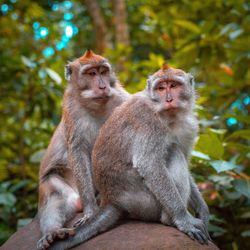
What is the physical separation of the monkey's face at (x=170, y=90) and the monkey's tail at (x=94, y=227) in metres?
1.23

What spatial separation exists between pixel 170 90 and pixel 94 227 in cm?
169

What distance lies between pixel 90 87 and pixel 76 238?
222 cm

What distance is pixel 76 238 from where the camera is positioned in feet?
16.4

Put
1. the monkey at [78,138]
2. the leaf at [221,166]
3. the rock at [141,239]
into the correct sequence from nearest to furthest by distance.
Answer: the rock at [141,239] < the leaf at [221,166] < the monkey at [78,138]

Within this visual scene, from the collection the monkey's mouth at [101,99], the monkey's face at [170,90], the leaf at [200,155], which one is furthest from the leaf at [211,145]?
the monkey's mouth at [101,99]

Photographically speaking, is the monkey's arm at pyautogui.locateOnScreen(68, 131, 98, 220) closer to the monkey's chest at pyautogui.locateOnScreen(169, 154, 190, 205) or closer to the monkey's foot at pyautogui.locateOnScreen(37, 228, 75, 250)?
the monkey's foot at pyautogui.locateOnScreen(37, 228, 75, 250)

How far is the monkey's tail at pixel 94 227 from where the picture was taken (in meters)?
5.00

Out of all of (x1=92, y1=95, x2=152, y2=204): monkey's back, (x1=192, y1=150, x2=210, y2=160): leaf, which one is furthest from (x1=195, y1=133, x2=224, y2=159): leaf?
(x1=92, y1=95, x2=152, y2=204): monkey's back

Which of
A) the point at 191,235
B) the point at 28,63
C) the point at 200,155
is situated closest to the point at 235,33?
the point at 200,155

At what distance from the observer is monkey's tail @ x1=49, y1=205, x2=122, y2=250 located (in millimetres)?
5000

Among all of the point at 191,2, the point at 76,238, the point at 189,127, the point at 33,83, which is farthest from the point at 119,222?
the point at 191,2

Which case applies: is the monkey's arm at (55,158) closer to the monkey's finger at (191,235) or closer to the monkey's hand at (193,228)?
the monkey's hand at (193,228)

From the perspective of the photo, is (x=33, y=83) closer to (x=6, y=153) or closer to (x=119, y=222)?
(x=6, y=153)

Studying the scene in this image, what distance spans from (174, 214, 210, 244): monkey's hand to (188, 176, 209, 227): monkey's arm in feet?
1.67
